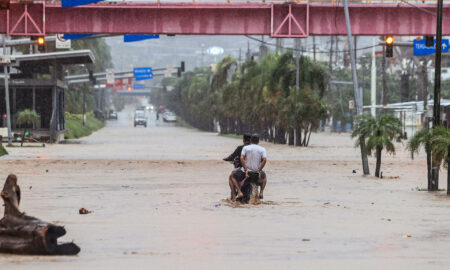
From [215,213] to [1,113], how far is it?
46.9 m

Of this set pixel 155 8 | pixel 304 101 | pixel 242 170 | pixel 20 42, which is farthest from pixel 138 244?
pixel 304 101

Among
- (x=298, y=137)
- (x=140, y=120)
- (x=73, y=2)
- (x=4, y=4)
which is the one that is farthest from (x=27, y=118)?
(x=140, y=120)

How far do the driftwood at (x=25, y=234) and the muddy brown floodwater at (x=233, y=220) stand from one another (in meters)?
0.21

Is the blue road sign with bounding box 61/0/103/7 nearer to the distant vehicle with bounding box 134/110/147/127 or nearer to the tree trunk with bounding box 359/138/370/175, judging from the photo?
the tree trunk with bounding box 359/138/370/175

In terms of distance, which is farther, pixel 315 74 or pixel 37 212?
pixel 315 74

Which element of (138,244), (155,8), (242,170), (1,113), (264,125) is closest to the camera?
(138,244)

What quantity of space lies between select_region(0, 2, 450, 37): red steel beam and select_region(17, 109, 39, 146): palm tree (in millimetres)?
18280

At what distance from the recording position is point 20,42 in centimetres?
5397

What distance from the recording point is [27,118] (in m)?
62.0

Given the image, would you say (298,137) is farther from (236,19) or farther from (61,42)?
(236,19)

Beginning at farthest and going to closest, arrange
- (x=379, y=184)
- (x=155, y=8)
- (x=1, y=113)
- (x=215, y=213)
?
(x=1, y=113) < (x=155, y=8) < (x=379, y=184) < (x=215, y=213)

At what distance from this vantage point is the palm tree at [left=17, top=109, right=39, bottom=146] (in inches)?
2420

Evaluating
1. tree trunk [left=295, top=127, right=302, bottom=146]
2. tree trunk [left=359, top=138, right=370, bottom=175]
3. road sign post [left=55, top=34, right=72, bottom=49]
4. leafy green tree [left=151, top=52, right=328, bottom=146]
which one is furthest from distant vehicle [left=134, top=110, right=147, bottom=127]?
tree trunk [left=359, top=138, right=370, bottom=175]

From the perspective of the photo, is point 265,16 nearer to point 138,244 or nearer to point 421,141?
point 421,141
